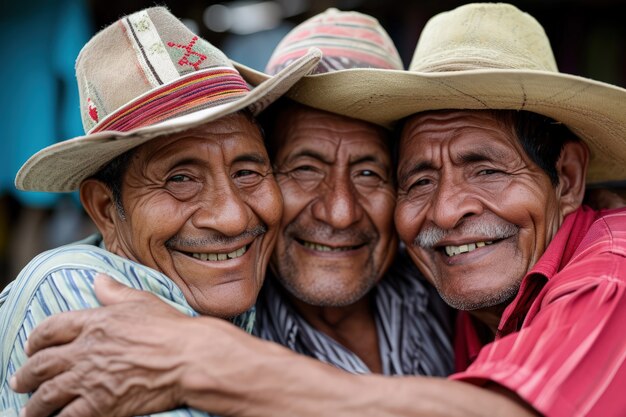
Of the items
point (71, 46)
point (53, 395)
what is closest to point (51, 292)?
point (53, 395)

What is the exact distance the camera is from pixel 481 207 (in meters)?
2.53

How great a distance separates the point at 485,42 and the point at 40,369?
79.7 inches

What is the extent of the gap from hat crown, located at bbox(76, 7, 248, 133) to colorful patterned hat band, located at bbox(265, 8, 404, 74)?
0.69 meters

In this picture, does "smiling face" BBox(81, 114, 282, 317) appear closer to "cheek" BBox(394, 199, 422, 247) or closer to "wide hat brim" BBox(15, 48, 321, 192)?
"wide hat brim" BBox(15, 48, 321, 192)

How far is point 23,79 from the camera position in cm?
476

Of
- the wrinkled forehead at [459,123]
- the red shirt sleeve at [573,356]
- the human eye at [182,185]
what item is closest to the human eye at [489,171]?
the wrinkled forehead at [459,123]

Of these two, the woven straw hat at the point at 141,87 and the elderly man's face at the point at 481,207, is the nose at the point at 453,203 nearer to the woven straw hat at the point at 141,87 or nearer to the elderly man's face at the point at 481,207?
the elderly man's face at the point at 481,207

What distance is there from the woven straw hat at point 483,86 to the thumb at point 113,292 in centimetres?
116

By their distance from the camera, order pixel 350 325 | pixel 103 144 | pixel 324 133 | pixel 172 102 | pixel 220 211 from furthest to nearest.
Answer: pixel 350 325 < pixel 324 133 < pixel 220 211 < pixel 172 102 < pixel 103 144

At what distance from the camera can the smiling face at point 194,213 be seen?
7.47ft

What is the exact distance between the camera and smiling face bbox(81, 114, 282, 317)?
2.28 metres

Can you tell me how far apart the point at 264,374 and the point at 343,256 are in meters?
1.25

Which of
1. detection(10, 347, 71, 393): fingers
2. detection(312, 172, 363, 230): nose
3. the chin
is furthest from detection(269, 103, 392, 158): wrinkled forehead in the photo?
detection(10, 347, 71, 393): fingers

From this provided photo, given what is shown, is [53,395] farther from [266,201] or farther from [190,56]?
[190,56]
